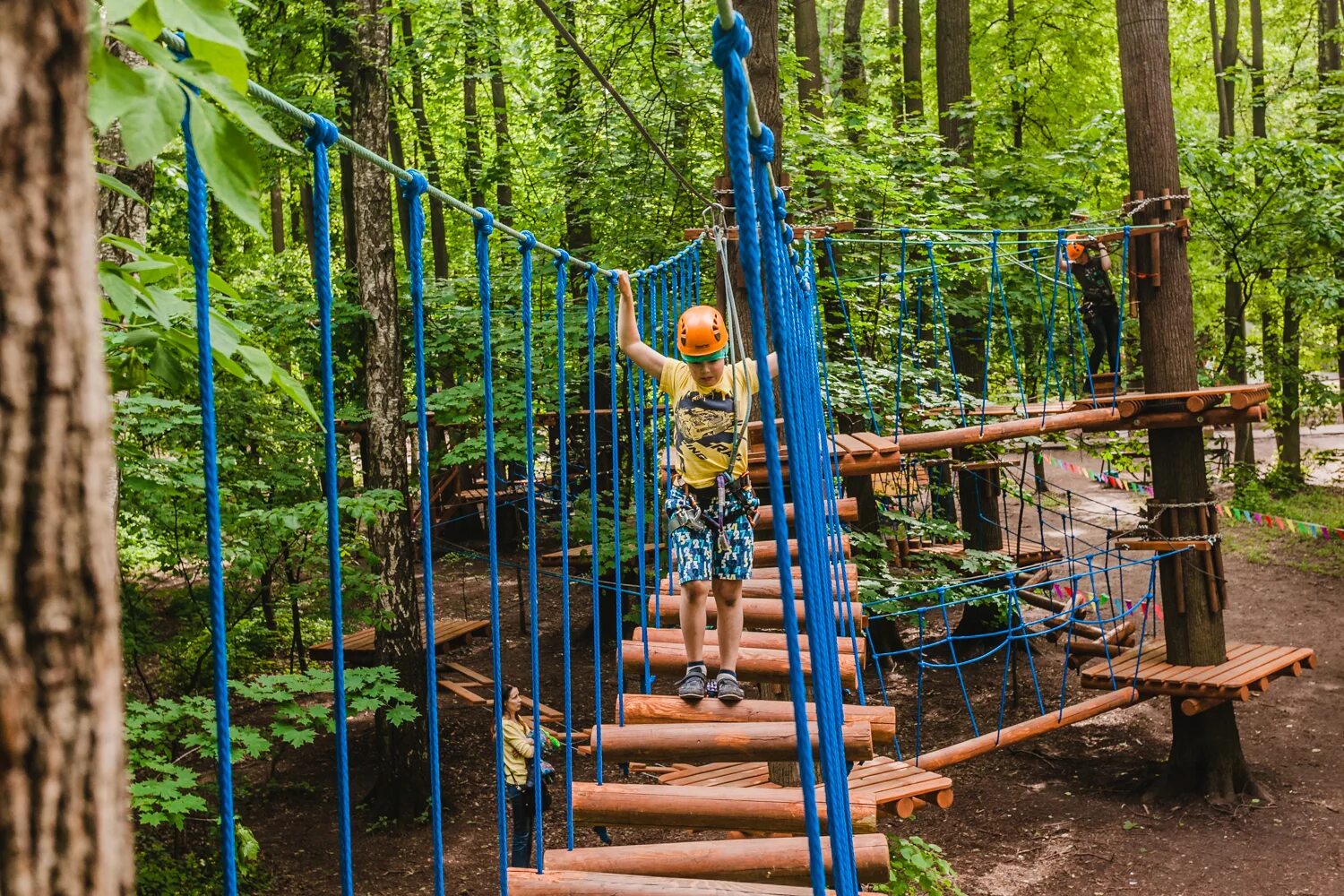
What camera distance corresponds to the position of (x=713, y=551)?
308cm

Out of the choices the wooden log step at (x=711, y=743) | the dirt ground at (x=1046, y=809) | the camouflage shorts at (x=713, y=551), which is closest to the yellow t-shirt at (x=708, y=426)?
the camouflage shorts at (x=713, y=551)

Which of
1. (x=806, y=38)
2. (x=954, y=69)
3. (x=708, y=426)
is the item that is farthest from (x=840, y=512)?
(x=954, y=69)

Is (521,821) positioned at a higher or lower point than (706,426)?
lower

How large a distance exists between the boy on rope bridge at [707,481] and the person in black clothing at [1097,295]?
4.81 m

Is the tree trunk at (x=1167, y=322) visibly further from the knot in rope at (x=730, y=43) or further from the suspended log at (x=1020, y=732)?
the knot in rope at (x=730, y=43)

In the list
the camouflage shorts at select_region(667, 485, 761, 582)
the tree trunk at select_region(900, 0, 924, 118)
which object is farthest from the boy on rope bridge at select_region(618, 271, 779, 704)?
the tree trunk at select_region(900, 0, 924, 118)

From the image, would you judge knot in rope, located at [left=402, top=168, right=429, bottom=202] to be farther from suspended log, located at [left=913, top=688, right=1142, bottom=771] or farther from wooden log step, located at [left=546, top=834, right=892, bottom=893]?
suspended log, located at [left=913, top=688, right=1142, bottom=771]

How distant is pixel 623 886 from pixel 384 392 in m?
5.03

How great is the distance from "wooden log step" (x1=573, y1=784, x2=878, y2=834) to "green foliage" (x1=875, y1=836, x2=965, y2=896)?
2.64 m

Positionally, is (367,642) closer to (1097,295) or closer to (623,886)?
(1097,295)

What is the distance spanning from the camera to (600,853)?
2396 mm

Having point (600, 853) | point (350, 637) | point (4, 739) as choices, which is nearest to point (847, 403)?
point (600, 853)

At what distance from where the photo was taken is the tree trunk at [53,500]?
53cm

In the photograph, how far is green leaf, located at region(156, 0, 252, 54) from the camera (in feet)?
2.51
